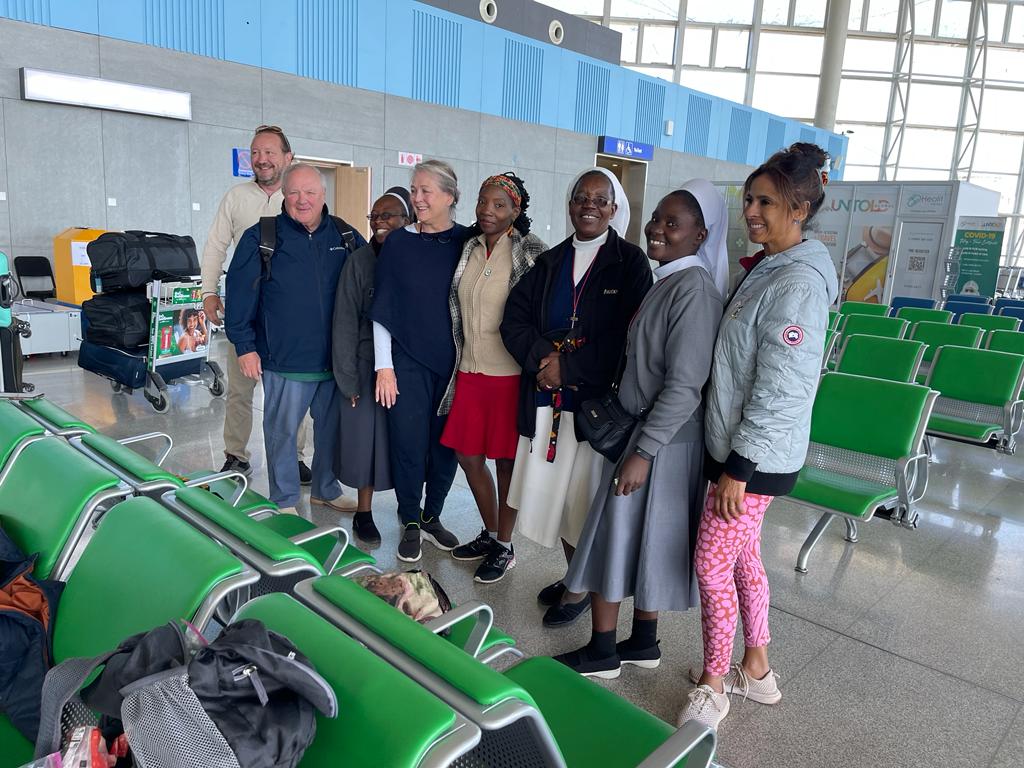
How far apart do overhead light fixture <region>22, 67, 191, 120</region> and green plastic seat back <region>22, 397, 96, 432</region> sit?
22.5 ft

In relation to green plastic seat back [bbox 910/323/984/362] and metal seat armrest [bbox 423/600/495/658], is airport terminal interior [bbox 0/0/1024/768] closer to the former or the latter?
green plastic seat back [bbox 910/323/984/362]

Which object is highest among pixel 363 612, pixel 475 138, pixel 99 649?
pixel 475 138

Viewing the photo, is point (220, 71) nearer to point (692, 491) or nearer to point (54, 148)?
point (54, 148)

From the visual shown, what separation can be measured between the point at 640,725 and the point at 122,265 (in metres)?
5.12

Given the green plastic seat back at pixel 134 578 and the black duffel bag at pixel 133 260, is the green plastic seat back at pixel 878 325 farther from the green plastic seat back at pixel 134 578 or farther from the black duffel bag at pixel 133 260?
the green plastic seat back at pixel 134 578

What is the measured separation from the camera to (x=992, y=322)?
6660 mm

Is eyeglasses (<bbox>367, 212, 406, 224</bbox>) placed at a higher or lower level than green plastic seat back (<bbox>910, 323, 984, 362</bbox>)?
higher

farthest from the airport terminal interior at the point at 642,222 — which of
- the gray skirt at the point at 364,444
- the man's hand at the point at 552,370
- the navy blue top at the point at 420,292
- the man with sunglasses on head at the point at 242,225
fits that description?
the man's hand at the point at 552,370

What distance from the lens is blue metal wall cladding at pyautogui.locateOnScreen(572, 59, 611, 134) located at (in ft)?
45.5

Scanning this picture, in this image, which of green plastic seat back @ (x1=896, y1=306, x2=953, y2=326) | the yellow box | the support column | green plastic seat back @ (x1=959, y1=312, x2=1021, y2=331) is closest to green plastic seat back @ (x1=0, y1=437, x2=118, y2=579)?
the yellow box

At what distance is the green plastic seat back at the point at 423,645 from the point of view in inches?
37.9

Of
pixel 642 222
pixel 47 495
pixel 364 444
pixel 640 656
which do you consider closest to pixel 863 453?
pixel 640 656

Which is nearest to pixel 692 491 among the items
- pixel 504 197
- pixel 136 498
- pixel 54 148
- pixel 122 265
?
pixel 504 197

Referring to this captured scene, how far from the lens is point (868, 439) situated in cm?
329
